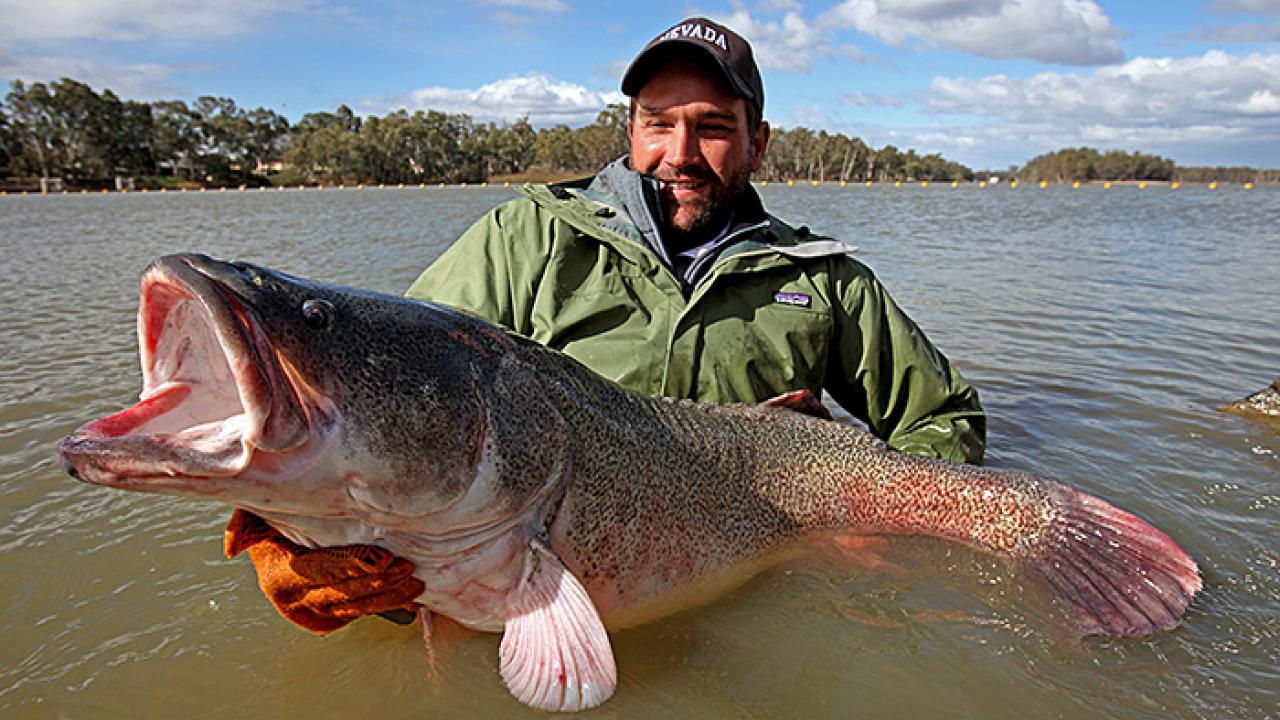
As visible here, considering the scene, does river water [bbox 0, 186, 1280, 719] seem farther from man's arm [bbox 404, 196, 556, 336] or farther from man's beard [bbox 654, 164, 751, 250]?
man's beard [bbox 654, 164, 751, 250]

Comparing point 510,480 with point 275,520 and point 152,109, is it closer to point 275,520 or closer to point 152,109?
point 275,520

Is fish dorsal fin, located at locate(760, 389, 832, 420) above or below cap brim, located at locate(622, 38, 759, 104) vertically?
below

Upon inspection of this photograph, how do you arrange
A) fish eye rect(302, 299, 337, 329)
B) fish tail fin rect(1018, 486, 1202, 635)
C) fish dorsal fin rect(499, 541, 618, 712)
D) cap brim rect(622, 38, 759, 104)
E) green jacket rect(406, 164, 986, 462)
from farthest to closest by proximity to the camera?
1. cap brim rect(622, 38, 759, 104)
2. green jacket rect(406, 164, 986, 462)
3. fish tail fin rect(1018, 486, 1202, 635)
4. fish dorsal fin rect(499, 541, 618, 712)
5. fish eye rect(302, 299, 337, 329)

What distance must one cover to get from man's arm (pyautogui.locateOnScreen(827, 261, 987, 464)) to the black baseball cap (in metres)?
1.11

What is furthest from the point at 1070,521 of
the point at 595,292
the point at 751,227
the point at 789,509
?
the point at 595,292

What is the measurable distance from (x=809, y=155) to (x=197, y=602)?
149 metres

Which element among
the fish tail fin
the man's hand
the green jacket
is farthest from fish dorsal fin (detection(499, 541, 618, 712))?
the fish tail fin

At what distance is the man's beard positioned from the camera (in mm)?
3834

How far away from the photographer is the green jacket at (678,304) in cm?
348

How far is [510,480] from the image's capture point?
7.30ft

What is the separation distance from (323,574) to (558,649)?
0.73 meters

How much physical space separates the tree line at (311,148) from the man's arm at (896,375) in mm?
109520

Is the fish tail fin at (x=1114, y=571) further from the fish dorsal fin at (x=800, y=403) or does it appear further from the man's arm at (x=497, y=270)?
the man's arm at (x=497, y=270)

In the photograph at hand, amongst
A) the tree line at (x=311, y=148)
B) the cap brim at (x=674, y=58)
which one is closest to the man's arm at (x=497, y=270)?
the cap brim at (x=674, y=58)
